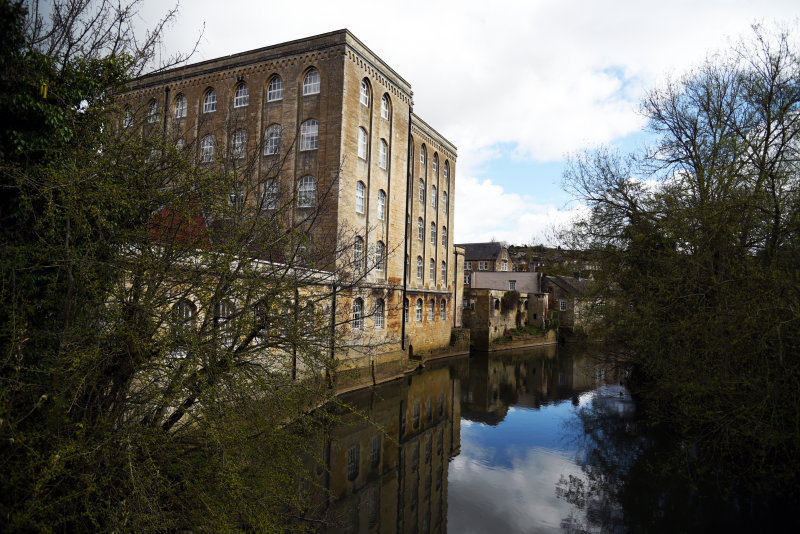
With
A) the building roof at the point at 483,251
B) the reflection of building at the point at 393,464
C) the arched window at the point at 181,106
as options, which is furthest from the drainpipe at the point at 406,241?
the building roof at the point at 483,251

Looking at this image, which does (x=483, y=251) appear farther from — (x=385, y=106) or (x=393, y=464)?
(x=393, y=464)

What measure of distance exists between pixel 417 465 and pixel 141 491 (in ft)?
29.4

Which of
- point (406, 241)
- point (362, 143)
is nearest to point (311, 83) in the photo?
point (362, 143)

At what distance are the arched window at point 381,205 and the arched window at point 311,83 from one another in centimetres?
512

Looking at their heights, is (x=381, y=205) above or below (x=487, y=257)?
below

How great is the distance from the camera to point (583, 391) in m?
21.7

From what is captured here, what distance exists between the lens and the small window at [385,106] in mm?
21312

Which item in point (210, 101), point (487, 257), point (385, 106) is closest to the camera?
point (210, 101)

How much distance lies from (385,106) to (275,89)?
16.4 ft

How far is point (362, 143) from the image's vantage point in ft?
65.2

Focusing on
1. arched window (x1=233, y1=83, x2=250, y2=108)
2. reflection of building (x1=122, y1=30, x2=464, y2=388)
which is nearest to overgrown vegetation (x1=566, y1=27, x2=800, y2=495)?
reflection of building (x1=122, y1=30, x2=464, y2=388)

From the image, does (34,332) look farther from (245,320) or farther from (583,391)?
(583,391)

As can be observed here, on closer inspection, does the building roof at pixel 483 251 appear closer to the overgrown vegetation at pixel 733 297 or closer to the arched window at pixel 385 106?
the arched window at pixel 385 106

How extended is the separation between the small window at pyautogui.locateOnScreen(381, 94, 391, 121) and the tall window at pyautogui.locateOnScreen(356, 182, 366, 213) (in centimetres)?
382
